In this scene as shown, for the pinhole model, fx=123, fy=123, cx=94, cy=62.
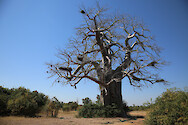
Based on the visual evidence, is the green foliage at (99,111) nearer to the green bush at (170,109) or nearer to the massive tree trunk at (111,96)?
the massive tree trunk at (111,96)

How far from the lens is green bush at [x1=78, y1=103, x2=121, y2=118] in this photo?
9.37 metres

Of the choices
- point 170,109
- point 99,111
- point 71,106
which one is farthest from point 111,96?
point 71,106

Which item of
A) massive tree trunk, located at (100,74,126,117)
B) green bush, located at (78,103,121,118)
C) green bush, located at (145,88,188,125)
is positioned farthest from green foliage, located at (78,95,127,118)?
green bush, located at (145,88,188,125)

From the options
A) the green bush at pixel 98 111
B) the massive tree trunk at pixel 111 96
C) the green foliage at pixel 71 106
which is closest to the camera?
the green bush at pixel 98 111

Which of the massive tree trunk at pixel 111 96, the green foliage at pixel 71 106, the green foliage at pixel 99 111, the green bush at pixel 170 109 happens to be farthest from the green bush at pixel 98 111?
the green foliage at pixel 71 106

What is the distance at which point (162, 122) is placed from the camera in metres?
3.97

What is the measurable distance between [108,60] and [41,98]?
7145 mm

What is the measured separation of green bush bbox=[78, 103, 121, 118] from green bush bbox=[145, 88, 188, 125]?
16.9 feet

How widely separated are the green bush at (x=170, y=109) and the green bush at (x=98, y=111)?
5.15 m

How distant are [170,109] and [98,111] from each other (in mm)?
6222

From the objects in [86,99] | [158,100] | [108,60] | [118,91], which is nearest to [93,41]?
[108,60]

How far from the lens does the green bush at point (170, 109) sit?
12.5 ft

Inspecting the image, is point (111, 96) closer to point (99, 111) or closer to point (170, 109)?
point (99, 111)

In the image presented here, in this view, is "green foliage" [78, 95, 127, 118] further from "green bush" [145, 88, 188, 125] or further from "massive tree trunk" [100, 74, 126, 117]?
"green bush" [145, 88, 188, 125]
